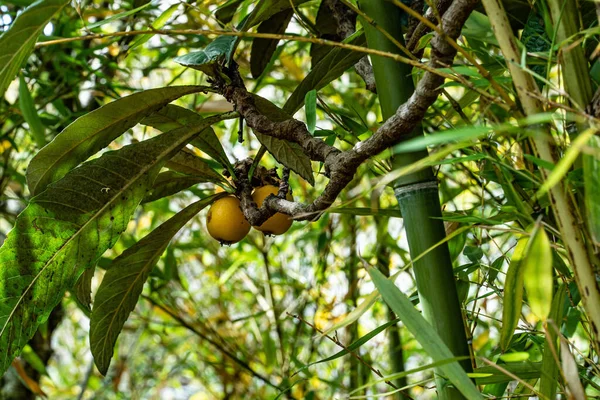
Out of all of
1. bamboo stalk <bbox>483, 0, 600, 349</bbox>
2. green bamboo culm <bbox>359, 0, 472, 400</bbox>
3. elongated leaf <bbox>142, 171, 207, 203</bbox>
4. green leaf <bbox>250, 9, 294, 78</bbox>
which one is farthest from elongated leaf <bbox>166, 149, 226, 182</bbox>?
bamboo stalk <bbox>483, 0, 600, 349</bbox>

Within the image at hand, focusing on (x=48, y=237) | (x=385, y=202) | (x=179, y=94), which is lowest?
(x=48, y=237)

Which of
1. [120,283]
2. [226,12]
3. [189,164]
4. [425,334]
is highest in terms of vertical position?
[226,12]

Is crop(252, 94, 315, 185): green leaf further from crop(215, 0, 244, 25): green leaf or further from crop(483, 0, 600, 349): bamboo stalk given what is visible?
crop(483, 0, 600, 349): bamboo stalk

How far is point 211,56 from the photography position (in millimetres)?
490

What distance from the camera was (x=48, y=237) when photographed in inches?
20.7

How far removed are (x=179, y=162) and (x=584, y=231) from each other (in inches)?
15.2

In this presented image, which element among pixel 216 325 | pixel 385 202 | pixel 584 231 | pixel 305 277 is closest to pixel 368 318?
pixel 305 277

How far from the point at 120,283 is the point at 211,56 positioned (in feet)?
0.73

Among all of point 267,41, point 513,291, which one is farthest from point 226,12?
point 513,291

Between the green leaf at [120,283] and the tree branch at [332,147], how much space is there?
0.07 m

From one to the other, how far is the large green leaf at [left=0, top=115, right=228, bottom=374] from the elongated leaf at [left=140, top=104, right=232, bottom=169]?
2.3 inches

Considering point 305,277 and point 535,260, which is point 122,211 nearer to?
point 535,260

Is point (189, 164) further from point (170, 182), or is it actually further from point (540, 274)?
point (540, 274)

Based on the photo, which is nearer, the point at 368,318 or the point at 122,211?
the point at 122,211
